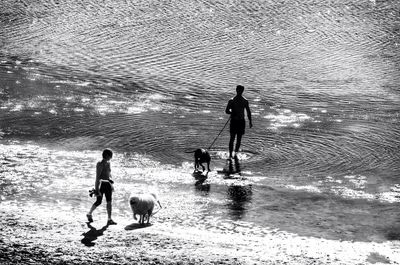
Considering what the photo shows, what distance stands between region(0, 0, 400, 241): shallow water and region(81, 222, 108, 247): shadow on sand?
115cm

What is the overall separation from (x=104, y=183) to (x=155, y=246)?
1.95 meters

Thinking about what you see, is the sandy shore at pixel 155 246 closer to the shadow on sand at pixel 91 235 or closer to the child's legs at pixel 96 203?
the shadow on sand at pixel 91 235

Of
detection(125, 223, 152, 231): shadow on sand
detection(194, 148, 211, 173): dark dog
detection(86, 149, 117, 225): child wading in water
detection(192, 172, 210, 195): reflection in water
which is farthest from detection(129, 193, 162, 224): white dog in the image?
detection(194, 148, 211, 173): dark dog

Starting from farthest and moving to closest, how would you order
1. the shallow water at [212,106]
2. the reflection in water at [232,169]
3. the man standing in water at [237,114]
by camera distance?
1. the man standing in water at [237,114]
2. the reflection in water at [232,169]
3. the shallow water at [212,106]

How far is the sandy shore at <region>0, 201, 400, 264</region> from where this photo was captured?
1380 centimetres

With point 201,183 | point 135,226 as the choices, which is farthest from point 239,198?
point 135,226

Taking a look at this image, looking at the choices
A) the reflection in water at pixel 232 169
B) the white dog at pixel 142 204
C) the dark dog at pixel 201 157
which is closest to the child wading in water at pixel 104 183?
the white dog at pixel 142 204

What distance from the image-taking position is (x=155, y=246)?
14.3 metres

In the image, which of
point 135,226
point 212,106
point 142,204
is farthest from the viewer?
point 212,106

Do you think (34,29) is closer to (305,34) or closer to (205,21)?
(205,21)

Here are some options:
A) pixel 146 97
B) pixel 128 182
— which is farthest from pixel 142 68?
pixel 128 182

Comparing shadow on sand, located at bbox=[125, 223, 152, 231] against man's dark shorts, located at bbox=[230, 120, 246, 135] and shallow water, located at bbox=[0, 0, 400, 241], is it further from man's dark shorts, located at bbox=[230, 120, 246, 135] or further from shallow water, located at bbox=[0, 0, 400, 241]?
man's dark shorts, located at bbox=[230, 120, 246, 135]

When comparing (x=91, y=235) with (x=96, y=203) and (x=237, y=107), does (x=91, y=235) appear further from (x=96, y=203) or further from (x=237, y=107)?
(x=237, y=107)

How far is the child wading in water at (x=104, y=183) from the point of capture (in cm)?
1545
